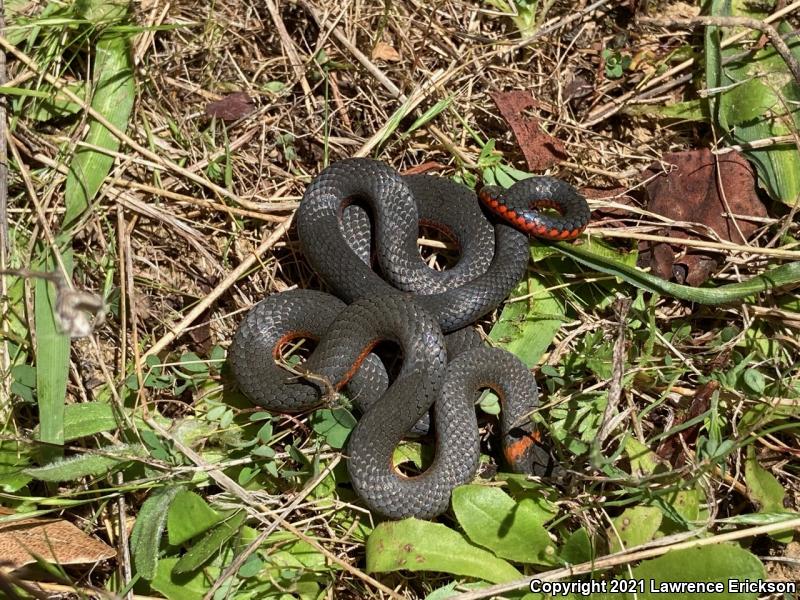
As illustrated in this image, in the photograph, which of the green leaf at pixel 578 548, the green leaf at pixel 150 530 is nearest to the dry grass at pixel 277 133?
the green leaf at pixel 150 530

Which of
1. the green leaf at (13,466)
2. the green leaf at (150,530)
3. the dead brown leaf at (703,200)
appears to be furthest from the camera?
the dead brown leaf at (703,200)

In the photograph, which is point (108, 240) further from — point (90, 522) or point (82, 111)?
point (90, 522)

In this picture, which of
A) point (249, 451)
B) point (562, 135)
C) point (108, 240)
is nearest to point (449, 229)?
point (562, 135)

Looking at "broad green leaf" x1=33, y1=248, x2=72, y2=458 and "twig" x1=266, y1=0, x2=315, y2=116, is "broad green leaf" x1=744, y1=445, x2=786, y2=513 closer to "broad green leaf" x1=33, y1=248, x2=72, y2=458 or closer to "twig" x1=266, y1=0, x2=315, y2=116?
"twig" x1=266, y1=0, x2=315, y2=116

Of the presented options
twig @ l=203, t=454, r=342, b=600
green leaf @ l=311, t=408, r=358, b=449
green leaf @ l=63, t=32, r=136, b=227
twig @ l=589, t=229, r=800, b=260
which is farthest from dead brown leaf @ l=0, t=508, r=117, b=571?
twig @ l=589, t=229, r=800, b=260

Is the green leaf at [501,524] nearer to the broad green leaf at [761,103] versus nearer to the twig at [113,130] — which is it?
the twig at [113,130]

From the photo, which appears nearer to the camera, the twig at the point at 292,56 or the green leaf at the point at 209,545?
the green leaf at the point at 209,545

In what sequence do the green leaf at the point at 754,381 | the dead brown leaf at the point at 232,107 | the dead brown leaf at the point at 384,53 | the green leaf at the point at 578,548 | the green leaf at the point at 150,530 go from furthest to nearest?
the dead brown leaf at the point at 384,53 < the dead brown leaf at the point at 232,107 < the green leaf at the point at 754,381 < the green leaf at the point at 150,530 < the green leaf at the point at 578,548
